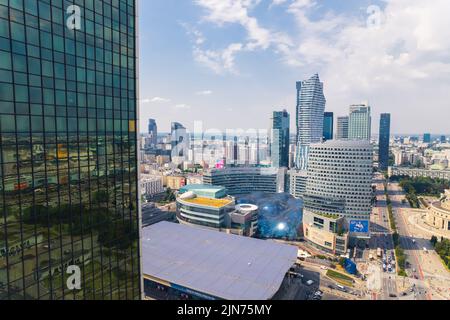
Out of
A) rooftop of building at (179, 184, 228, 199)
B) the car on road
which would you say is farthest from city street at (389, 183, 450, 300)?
rooftop of building at (179, 184, 228, 199)

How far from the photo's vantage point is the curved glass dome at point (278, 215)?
6338 cm

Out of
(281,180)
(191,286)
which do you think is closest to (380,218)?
(281,180)

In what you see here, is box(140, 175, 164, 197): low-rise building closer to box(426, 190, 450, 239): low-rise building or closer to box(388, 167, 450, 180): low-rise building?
box(426, 190, 450, 239): low-rise building

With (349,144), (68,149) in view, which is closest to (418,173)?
(349,144)

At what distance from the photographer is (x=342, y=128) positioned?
609 ft

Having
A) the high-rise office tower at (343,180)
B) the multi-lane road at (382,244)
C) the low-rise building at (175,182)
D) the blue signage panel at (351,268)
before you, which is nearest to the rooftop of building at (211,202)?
the high-rise office tower at (343,180)

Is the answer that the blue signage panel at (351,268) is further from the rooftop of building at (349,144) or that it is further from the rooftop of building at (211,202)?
the rooftop of building at (211,202)

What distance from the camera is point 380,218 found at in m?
78.4

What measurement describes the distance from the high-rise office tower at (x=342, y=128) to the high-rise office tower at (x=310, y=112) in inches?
1967

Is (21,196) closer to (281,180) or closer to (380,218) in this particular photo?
(380,218)

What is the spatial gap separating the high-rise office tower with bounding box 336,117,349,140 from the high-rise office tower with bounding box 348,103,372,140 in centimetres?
463

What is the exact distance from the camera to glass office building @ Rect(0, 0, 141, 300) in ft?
38.2

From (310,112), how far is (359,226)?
294ft
